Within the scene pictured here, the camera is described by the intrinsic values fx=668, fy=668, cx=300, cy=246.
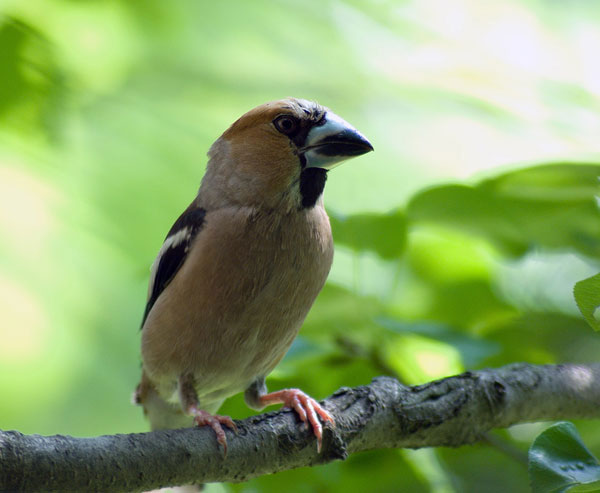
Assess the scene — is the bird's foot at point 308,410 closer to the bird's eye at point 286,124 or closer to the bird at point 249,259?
the bird at point 249,259

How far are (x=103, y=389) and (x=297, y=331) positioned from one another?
120 inches

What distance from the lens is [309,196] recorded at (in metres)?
2.08

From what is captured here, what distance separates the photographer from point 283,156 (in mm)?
2104

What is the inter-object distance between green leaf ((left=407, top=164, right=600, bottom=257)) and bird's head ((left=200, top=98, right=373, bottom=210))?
31 centimetres

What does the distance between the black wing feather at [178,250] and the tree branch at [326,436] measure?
2.14 ft

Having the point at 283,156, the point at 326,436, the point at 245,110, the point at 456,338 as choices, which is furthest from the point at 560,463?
the point at 245,110

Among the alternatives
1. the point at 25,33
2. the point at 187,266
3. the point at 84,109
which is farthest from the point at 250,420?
the point at 84,109

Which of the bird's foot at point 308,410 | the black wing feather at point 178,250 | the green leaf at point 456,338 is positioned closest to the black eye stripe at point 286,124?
the black wing feather at point 178,250

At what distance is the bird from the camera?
1970 millimetres

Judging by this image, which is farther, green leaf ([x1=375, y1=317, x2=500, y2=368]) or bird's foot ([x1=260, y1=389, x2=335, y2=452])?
green leaf ([x1=375, y1=317, x2=500, y2=368])

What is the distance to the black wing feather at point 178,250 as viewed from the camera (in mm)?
2121

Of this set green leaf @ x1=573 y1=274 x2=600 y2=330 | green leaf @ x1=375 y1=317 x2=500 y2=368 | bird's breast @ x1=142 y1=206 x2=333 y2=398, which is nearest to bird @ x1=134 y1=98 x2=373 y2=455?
bird's breast @ x1=142 y1=206 x2=333 y2=398

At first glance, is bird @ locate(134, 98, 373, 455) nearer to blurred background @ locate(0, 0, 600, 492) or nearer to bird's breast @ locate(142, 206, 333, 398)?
bird's breast @ locate(142, 206, 333, 398)

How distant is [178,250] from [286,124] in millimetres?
533
